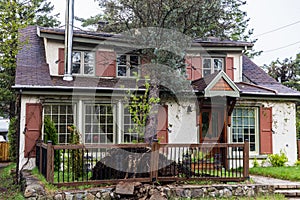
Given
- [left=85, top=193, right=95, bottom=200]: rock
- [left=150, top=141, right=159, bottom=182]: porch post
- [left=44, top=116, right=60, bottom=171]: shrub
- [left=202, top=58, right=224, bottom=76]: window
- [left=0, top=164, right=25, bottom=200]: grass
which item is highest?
[left=202, top=58, right=224, bottom=76]: window

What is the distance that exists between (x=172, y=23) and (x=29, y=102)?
4.75 m

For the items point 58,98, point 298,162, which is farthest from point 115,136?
point 298,162

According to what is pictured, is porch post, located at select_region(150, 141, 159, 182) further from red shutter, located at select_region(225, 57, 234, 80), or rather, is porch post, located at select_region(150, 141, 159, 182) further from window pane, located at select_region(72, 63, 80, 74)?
red shutter, located at select_region(225, 57, 234, 80)

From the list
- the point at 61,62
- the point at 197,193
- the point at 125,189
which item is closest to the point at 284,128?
the point at 197,193

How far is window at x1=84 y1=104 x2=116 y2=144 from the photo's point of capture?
1065 cm

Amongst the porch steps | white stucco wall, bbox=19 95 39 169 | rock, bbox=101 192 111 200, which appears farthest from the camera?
white stucco wall, bbox=19 95 39 169

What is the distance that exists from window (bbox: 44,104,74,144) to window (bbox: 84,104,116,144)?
525mm

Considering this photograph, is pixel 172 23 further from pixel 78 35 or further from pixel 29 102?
pixel 29 102

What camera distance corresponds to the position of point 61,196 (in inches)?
271

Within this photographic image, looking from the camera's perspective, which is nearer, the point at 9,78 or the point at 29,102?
the point at 29,102

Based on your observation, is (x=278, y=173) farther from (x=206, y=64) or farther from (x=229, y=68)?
(x=206, y=64)

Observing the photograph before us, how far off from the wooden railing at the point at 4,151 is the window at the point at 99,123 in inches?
351

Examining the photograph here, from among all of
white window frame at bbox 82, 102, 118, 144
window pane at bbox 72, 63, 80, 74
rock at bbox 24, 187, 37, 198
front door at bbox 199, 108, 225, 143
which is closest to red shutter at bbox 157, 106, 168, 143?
front door at bbox 199, 108, 225, 143

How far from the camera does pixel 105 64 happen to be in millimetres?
11688
